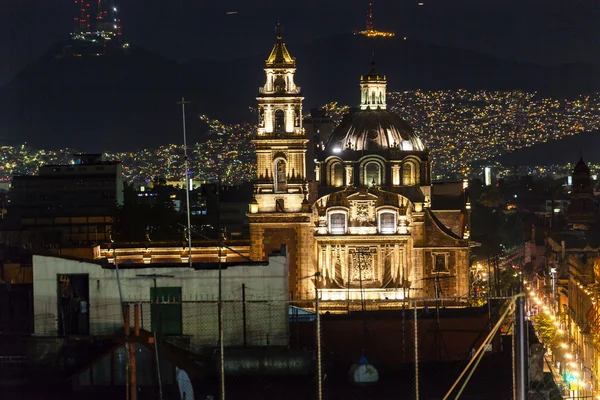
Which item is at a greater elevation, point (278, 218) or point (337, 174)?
point (337, 174)

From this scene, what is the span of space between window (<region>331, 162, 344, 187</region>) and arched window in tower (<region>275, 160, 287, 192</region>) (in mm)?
13682

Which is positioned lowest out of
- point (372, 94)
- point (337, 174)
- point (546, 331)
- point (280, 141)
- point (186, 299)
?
point (546, 331)

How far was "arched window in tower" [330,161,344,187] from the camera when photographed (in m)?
103

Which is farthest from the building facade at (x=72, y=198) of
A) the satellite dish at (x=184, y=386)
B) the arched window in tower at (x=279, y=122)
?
the satellite dish at (x=184, y=386)

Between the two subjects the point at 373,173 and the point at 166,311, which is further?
the point at 373,173

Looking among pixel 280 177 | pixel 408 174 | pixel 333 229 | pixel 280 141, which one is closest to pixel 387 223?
pixel 333 229

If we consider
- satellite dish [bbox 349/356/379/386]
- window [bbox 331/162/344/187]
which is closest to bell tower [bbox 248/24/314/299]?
window [bbox 331/162/344/187]

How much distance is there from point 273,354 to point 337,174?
59.2m

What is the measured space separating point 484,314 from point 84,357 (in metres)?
14.7

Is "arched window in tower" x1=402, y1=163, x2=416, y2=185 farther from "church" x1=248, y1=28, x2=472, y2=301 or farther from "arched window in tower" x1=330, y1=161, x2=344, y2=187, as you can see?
"church" x1=248, y1=28, x2=472, y2=301

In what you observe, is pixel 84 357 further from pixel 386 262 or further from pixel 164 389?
pixel 386 262

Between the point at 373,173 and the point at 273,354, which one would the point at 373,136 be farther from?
the point at 273,354

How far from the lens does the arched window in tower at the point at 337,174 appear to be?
339 feet

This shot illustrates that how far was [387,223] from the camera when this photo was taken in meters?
91.8
